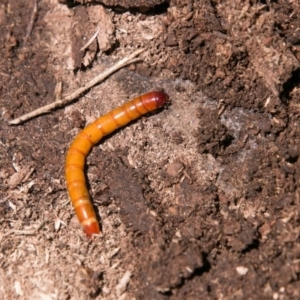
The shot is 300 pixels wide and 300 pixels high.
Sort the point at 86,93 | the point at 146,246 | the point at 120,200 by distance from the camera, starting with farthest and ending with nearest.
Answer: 1. the point at 86,93
2. the point at 120,200
3. the point at 146,246

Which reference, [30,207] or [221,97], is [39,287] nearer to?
[30,207]

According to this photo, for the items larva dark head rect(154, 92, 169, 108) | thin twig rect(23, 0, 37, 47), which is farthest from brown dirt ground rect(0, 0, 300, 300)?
larva dark head rect(154, 92, 169, 108)

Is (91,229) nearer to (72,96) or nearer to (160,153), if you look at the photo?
(160,153)

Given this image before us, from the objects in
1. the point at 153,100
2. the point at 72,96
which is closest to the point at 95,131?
the point at 72,96

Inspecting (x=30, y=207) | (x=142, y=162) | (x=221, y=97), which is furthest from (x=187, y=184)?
(x=30, y=207)

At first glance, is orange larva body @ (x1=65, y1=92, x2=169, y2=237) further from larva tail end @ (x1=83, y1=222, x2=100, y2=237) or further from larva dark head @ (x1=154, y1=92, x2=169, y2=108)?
larva tail end @ (x1=83, y1=222, x2=100, y2=237)

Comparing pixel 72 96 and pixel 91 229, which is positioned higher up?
pixel 72 96

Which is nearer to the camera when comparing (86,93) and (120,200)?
(120,200)
